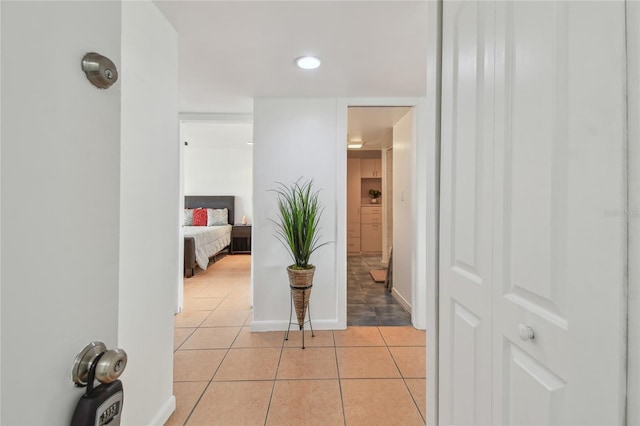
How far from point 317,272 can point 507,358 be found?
2169mm

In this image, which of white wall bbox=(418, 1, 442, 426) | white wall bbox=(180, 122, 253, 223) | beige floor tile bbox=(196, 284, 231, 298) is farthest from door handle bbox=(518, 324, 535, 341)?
white wall bbox=(180, 122, 253, 223)

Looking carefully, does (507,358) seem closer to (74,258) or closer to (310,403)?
(74,258)

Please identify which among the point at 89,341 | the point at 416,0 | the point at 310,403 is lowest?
the point at 310,403

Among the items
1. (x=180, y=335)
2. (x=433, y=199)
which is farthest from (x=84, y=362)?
(x=180, y=335)

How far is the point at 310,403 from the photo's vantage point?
180 centimetres

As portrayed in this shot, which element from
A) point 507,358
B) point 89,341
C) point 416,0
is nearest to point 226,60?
point 416,0

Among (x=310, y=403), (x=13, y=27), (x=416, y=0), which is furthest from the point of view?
(x=310, y=403)

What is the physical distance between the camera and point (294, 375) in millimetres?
2098

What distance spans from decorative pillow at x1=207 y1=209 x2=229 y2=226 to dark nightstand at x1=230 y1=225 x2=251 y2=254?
34 centimetres

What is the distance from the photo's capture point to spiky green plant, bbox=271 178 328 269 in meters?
2.64

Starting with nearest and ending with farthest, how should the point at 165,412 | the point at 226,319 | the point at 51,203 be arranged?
the point at 51,203 → the point at 165,412 → the point at 226,319

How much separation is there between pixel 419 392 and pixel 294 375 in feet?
2.81

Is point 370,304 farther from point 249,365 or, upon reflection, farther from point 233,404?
point 233,404

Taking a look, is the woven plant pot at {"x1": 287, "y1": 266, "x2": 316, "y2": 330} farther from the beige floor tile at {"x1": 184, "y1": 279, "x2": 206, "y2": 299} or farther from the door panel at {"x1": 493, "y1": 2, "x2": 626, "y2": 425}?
the beige floor tile at {"x1": 184, "y1": 279, "x2": 206, "y2": 299}
